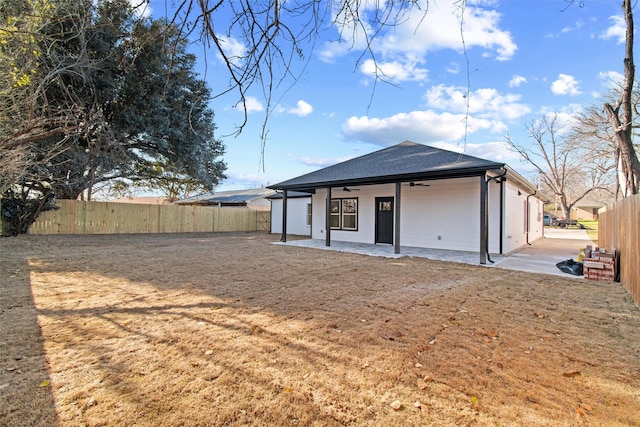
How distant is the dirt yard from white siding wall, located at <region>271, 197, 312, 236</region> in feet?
41.5

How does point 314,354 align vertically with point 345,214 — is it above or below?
below

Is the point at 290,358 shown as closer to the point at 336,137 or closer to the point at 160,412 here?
the point at 160,412

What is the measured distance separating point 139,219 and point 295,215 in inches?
347

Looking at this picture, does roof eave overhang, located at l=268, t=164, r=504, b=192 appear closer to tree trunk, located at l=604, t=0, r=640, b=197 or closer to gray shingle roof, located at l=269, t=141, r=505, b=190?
gray shingle roof, located at l=269, t=141, r=505, b=190

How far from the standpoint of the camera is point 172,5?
6.18 feet

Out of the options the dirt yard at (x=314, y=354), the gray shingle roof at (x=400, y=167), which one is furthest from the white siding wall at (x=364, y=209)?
the dirt yard at (x=314, y=354)

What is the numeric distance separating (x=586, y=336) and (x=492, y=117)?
8.76 feet

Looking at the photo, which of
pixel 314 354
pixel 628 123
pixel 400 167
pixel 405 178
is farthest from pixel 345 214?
pixel 314 354

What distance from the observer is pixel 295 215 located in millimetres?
18812

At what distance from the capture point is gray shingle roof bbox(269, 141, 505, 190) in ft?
28.3

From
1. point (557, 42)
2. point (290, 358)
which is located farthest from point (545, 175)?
point (290, 358)

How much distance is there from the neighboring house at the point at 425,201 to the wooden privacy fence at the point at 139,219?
898 centimetres

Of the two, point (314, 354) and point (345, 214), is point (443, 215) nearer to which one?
point (345, 214)

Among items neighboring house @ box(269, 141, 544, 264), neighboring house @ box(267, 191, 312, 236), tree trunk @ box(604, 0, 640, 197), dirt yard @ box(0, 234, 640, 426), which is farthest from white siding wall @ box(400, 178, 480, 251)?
neighboring house @ box(267, 191, 312, 236)
